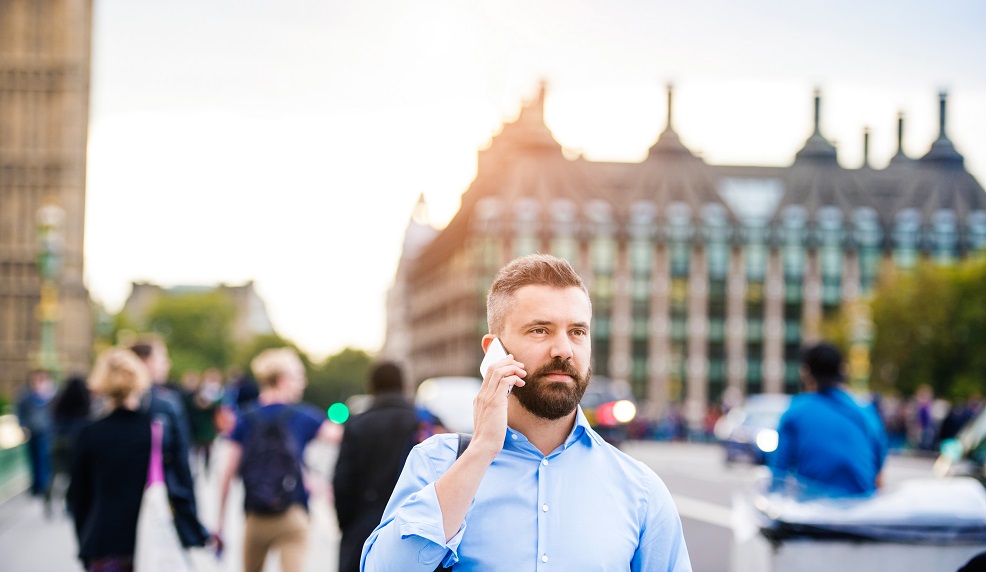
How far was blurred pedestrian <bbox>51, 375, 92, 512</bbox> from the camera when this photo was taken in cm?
1772

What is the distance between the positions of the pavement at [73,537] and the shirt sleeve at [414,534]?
5484 mm

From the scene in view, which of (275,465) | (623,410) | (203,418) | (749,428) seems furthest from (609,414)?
(275,465)

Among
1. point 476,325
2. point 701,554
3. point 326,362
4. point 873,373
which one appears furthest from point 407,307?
point 701,554

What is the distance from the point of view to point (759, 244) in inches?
3856

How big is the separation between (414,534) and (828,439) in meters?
4.78

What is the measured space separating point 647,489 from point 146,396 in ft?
20.4

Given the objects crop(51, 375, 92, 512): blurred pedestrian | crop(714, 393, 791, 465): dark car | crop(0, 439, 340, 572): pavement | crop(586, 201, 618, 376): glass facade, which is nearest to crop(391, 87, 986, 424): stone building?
crop(586, 201, 618, 376): glass facade

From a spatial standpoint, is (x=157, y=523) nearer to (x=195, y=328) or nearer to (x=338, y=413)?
(x=338, y=413)

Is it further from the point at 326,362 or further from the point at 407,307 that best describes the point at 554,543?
the point at 326,362

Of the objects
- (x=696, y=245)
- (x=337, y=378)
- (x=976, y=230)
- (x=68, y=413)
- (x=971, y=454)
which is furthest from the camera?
(x=337, y=378)

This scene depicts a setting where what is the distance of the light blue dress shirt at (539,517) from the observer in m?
3.06

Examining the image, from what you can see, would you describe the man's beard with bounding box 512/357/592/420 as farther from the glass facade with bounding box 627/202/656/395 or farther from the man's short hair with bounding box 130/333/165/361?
the glass facade with bounding box 627/202/656/395

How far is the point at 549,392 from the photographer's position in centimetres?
319

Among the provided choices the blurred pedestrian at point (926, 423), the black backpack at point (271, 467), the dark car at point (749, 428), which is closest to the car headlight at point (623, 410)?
the dark car at point (749, 428)
